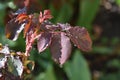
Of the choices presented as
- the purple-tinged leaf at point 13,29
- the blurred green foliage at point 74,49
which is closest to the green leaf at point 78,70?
the blurred green foliage at point 74,49

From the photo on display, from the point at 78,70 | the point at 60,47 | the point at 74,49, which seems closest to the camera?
the point at 60,47

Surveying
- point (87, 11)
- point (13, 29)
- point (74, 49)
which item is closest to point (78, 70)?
point (74, 49)

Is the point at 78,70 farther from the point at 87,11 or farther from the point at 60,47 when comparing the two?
the point at 60,47

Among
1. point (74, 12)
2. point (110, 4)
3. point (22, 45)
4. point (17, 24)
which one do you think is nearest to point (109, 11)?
point (110, 4)

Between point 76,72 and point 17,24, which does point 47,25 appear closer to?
point 17,24

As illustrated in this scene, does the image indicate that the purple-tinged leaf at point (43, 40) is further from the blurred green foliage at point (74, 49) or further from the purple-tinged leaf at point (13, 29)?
the blurred green foliage at point (74, 49)
